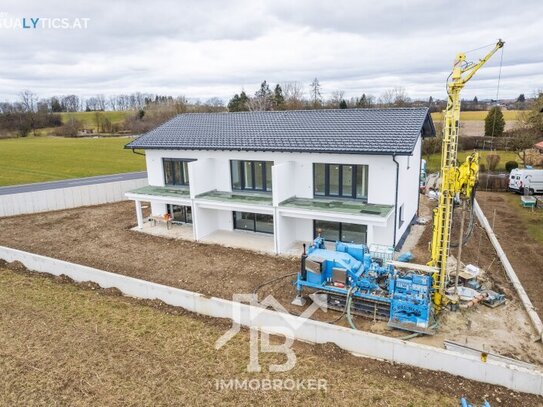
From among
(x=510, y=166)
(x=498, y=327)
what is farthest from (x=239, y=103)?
(x=498, y=327)

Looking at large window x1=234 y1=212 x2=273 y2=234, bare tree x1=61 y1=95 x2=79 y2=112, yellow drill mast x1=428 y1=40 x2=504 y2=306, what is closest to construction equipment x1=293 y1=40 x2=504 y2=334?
yellow drill mast x1=428 y1=40 x2=504 y2=306

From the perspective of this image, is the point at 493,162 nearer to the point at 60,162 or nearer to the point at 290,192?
the point at 290,192

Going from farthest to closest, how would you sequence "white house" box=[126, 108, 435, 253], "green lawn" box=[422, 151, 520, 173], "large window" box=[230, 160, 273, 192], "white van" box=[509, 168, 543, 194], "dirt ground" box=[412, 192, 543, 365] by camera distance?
"green lawn" box=[422, 151, 520, 173], "white van" box=[509, 168, 543, 194], "large window" box=[230, 160, 273, 192], "white house" box=[126, 108, 435, 253], "dirt ground" box=[412, 192, 543, 365]

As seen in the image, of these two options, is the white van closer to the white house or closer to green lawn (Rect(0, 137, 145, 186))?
the white house

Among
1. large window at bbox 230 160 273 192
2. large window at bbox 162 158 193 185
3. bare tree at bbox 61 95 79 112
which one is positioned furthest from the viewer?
bare tree at bbox 61 95 79 112

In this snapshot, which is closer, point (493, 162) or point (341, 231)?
point (341, 231)

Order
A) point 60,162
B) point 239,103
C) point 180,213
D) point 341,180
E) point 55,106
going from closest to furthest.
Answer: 1. point 341,180
2. point 180,213
3. point 60,162
4. point 239,103
5. point 55,106
